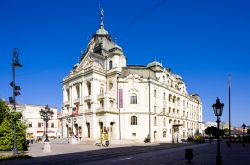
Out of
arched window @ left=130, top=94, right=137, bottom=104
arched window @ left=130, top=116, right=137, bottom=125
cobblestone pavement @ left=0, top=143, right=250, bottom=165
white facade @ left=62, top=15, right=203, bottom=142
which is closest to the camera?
cobblestone pavement @ left=0, top=143, right=250, bottom=165

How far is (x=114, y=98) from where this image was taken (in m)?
63.2

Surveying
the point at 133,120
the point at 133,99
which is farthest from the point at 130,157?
the point at 133,99

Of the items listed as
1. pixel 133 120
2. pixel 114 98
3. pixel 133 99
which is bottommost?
pixel 133 120

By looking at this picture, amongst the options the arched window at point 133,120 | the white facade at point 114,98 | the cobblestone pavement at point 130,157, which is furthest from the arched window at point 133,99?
the cobblestone pavement at point 130,157

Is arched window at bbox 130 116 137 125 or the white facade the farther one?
arched window at bbox 130 116 137 125

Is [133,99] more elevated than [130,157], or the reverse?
[133,99]

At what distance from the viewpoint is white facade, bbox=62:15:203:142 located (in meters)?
61.7

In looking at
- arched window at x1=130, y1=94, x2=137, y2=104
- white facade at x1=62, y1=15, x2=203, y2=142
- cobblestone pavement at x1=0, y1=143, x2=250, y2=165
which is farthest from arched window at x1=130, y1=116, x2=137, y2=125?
cobblestone pavement at x1=0, y1=143, x2=250, y2=165

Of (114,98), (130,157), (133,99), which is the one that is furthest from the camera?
(133,99)

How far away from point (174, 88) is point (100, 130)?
2740 cm

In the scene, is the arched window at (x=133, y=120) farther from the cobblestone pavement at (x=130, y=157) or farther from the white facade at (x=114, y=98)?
the cobblestone pavement at (x=130, y=157)

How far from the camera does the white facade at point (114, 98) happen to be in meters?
61.7

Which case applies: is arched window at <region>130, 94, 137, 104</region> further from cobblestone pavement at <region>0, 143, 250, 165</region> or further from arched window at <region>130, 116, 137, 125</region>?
cobblestone pavement at <region>0, 143, 250, 165</region>

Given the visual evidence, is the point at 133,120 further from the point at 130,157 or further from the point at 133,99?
the point at 130,157
